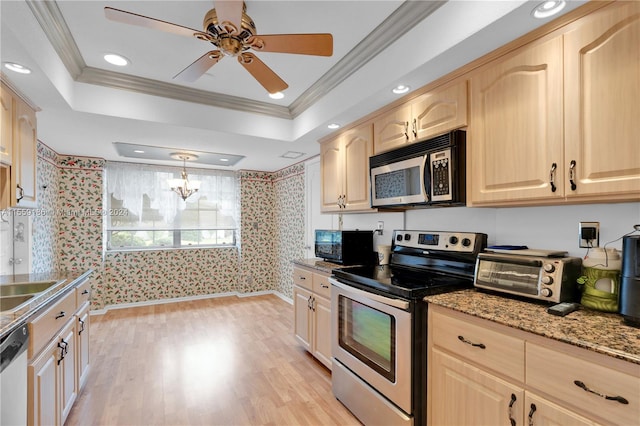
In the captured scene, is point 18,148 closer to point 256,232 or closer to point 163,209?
point 163,209

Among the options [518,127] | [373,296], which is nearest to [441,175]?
[518,127]

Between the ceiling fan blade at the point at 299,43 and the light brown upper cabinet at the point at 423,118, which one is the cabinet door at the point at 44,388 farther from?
the light brown upper cabinet at the point at 423,118

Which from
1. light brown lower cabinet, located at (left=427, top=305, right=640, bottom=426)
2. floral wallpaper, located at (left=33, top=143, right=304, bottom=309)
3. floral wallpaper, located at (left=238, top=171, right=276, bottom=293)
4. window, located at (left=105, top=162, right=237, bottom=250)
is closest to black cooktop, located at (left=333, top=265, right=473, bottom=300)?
light brown lower cabinet, located at (left=427, top=305, right=640, bottom=426)

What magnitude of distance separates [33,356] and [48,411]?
16.3 inches

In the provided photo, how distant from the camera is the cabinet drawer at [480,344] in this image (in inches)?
49.5

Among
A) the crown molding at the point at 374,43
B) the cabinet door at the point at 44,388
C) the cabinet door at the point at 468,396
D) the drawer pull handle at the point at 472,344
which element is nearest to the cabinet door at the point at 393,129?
the crown molding at the point at 374,43

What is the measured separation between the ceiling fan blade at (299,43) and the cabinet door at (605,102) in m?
1.09

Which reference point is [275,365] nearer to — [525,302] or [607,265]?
[525,302]

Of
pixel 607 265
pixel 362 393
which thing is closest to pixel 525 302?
pixel 607 265

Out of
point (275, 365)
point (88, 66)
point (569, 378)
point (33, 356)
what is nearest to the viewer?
point (569, 378)

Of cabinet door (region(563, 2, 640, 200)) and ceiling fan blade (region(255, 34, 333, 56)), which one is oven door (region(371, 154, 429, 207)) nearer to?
cabinet door (region(563, 2, 640, 200))

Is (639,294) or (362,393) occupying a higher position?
(639,294)

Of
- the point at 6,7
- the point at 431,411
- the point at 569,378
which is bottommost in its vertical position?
the point at 431,411

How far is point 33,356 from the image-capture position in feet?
4.88
